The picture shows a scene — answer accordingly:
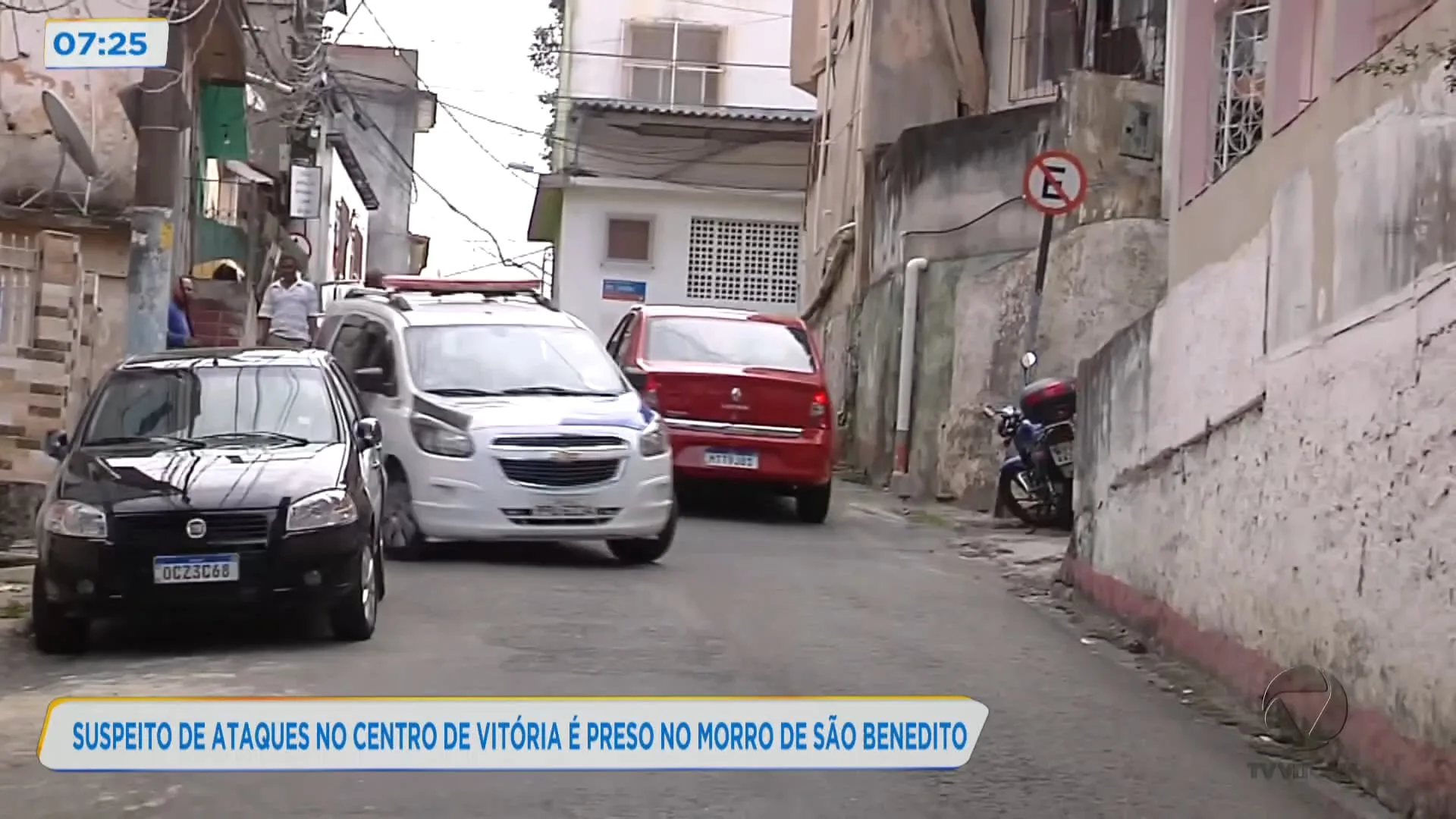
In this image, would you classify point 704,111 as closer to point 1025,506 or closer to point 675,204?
point 675,204

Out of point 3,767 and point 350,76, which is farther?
point 350,76

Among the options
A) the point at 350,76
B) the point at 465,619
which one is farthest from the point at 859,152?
the point at 350,76

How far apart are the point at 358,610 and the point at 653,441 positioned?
3.70 m

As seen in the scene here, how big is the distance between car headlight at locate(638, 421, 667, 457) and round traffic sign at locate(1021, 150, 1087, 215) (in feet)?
13.8

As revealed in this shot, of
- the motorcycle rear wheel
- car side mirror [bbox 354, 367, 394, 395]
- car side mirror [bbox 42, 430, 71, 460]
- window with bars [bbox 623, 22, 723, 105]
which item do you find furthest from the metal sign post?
window with bars [bbox 623, 22, 723, 105]

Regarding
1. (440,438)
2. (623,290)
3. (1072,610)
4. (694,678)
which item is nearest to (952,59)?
(440,438)

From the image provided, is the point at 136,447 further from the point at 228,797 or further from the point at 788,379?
the point at 788,379

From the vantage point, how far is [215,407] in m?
10.3

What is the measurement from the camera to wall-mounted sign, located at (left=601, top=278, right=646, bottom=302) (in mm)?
37750

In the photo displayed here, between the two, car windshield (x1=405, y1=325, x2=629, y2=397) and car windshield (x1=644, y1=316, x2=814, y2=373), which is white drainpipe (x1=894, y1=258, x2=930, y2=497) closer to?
car windshield (x1=644, y1=316, x2=814, y2=373)

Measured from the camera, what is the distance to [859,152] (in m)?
24.9

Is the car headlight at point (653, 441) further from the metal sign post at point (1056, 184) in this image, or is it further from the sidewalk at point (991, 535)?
the metal sign post at point (1056, 184)

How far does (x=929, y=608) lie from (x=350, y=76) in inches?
1589

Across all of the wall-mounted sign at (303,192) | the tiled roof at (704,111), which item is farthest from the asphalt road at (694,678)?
the tiled roof at (704,111)
